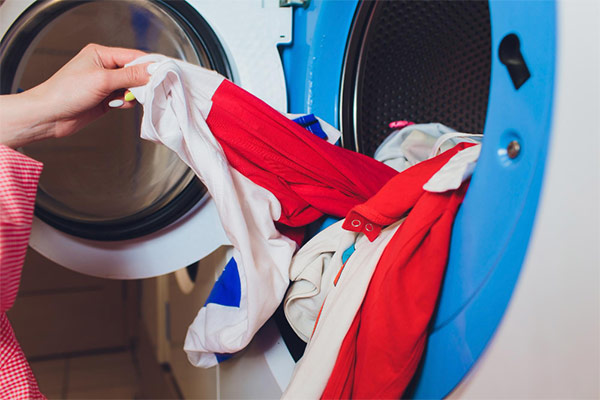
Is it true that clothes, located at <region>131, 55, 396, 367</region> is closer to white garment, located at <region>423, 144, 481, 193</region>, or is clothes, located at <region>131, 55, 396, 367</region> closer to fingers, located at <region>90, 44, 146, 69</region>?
fingers, located at <region>90, 44, 146, 69</region>

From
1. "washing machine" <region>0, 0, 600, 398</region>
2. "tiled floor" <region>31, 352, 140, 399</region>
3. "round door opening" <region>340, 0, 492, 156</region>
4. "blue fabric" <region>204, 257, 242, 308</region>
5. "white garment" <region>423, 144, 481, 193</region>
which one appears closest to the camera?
"washing machine" <region>0, 0, 600, 398</region>

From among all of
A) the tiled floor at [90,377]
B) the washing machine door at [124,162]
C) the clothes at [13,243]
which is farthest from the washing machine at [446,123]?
the tiled floor at [90,377]

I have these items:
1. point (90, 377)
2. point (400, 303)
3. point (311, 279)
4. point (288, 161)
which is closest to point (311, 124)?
point (288, 161)

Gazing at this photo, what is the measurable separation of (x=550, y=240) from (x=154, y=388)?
1461 mm

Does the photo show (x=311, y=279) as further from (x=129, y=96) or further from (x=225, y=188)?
(x=129, y=96)

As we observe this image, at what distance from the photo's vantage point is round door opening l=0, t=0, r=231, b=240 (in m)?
0.70

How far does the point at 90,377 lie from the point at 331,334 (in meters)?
1.52

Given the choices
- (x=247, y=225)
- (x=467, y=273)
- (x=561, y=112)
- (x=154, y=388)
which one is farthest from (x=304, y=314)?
(x=154, y=388)

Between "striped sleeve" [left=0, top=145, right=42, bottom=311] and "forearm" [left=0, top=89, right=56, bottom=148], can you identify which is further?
"forearm" [left=0, top=89, right=56, bottom=148]

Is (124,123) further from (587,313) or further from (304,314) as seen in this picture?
(587,313)

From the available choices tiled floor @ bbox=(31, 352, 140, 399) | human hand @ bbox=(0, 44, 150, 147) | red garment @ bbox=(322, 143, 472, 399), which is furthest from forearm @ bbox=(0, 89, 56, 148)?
tiled floor @ bbox=(31, 352, 140, 399)

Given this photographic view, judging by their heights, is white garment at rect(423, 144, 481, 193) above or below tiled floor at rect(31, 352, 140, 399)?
above

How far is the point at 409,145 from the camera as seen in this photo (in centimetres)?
76

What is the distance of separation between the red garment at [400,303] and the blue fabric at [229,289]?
0.22 meters
